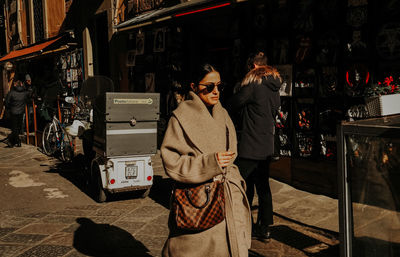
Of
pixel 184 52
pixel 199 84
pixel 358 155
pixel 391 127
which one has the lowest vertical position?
pixel 358 155

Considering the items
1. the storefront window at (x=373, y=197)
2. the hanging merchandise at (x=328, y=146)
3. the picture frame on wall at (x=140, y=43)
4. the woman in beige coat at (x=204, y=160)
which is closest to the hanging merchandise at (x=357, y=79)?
the hanging merchandise at (x=328, y=146)

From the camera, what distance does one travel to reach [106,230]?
199 inches

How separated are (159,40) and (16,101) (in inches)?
187

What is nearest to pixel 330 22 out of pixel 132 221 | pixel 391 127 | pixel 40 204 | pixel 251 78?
pixel 251 78

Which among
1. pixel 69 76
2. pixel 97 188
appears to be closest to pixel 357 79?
pixel 97 188

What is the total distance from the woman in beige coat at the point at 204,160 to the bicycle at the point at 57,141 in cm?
710

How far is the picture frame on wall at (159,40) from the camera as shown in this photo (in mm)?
10359

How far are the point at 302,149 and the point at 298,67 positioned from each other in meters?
1.23

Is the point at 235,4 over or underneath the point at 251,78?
over

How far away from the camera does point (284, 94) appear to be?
A: 695 centimetres

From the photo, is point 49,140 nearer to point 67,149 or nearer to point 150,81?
point 67,149

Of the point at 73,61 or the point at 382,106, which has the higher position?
the point at 73,61

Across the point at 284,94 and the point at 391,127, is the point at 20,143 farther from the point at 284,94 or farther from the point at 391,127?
the point at 391,127

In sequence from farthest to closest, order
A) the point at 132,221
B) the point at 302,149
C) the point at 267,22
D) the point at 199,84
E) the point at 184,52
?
the point at 184,52, the point at 267,22, the point at 302,149, the point at 132,221, the point at 199,84
